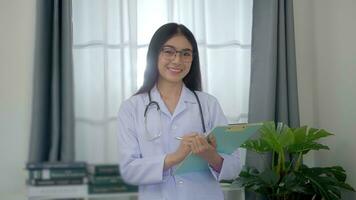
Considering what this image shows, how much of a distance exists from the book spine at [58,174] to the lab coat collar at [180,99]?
1.27 ft

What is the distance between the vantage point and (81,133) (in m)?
1.99

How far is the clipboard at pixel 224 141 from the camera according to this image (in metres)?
1.15

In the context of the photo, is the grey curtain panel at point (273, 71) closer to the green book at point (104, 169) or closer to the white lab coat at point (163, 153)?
the white lab coat at point (163, 153)

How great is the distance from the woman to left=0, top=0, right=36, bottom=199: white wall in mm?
888

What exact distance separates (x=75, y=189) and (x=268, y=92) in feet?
3.88

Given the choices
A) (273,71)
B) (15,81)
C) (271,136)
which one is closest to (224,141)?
(271,136)

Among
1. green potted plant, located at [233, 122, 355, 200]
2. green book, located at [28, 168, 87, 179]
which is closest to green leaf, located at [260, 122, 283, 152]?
green potted plant, located at [233, 122, 355, 200]

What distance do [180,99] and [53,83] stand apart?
85cm

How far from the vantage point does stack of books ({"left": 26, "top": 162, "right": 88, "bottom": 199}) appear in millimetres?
1372

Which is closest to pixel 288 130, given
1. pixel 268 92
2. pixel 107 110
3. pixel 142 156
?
pixel 268 92

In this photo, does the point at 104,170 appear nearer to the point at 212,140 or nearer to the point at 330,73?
the point at 212,140

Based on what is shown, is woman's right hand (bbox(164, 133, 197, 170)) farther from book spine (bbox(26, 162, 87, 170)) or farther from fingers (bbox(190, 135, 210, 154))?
book spine (bbox(26, 162, 87, 170))

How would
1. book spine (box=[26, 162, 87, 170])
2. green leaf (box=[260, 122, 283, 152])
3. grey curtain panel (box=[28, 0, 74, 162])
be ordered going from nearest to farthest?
book spine (box=[26, 162, 87, 170])
green leaf (box=[260, 122, 283, 152])
grey curtain panel (box=[28, 0, 74, 162])

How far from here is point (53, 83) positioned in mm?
1899
